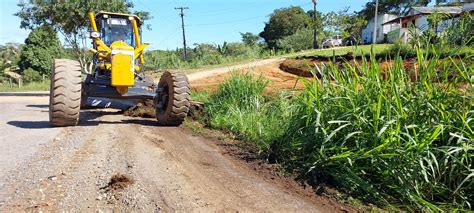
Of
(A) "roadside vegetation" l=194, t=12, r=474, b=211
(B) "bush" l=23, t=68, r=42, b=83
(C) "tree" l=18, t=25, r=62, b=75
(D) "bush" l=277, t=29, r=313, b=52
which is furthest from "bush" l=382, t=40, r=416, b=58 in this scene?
(C) "tree" l=18, t=25, r=62, b=75

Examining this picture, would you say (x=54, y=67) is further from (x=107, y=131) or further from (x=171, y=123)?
(x=171, y=123)

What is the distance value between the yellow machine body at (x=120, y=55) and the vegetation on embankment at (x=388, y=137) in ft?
11.4

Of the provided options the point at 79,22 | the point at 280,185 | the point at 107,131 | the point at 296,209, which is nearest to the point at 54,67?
the point at 107,131

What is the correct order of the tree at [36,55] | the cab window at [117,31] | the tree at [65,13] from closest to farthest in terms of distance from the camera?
the cab window at [117,31] → the tree at [65,13] → the tree at [36,55]

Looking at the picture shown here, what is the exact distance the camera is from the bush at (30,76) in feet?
135

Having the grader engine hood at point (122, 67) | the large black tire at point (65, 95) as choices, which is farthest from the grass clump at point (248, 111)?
the large black tire at point (65, 95)

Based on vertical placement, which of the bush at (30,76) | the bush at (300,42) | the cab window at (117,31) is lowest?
the bush at (30,76)

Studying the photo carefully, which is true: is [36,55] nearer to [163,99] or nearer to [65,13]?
[65,13]

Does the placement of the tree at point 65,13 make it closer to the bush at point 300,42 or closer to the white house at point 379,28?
the bush at point 300,42

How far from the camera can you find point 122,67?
7.86 metres

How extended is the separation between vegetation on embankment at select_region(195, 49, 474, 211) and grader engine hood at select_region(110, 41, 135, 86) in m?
3.42

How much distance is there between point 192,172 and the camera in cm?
454

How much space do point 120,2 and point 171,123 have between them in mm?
13469

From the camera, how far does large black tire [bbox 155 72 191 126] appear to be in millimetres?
8031
